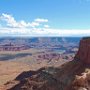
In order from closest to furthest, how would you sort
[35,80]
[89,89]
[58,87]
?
[89,89] < [58,87] < [35,80]

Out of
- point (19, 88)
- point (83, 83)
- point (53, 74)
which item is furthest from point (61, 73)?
point (83, 83)

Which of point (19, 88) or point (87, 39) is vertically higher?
point (87, 39)

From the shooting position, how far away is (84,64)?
276 feet

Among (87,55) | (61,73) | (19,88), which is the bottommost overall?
(19,88)

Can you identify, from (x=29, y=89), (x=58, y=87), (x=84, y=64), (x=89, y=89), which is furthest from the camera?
(x=29, y=89)

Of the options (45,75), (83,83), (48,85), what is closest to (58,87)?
(48,85)

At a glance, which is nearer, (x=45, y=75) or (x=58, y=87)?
(x=58, y=87)

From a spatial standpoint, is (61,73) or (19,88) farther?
(19,88)

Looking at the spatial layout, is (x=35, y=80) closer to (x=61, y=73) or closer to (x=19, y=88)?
(x=19, y=88)

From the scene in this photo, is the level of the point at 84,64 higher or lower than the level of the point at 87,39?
lower

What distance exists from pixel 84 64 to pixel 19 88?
25277 mm

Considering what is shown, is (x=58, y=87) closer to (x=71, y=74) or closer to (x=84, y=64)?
(x=71, y=74)

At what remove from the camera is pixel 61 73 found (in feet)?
289

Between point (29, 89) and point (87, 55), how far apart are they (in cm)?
2194
